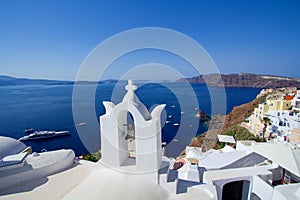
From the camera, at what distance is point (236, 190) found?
6637 mm

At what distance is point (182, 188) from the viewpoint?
4.54 meters

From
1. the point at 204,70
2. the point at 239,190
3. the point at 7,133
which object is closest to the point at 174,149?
the point at 239,190

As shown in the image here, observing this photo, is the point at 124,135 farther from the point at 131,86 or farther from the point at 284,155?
the point at 284,155

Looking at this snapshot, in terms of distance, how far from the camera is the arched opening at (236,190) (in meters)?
6.40

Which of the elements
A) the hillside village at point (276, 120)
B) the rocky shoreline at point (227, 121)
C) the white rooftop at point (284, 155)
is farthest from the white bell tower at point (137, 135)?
the rocky shoreline at point (227, 121)

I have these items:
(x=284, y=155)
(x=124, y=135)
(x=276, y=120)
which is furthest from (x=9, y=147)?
(x=276, y=120)

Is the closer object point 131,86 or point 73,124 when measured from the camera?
point 131,86

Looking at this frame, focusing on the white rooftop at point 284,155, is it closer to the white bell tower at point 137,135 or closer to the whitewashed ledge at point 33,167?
the white bell tower at point 137,135

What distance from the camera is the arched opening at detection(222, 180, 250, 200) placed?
252 inches

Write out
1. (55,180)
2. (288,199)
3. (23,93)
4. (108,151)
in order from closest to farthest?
(288,199) → (108,151) → (55,180) → (23,93)

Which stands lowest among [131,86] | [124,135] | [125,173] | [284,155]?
[284,155]

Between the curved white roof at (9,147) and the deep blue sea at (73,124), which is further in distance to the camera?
the deep blue sea at (73,124)

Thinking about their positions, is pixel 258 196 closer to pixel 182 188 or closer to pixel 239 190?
pixel 239 190

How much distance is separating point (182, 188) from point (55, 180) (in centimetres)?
371
